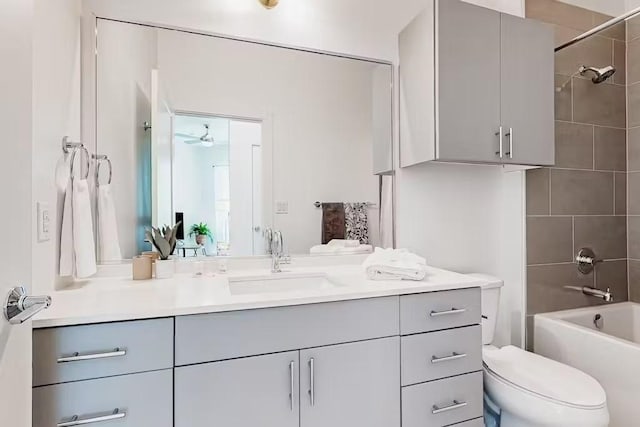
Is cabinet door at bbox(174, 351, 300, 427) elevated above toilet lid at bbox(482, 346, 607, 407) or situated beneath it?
elevated above

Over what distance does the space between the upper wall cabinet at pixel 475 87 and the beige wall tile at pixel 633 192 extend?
1.03 metres

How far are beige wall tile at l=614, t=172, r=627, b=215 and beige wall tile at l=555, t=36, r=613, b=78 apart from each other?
77 cm

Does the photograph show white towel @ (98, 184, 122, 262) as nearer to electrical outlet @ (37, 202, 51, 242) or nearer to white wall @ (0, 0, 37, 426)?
electrical outlet @ (37, 202, 51, 242)

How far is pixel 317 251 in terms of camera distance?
73.6 inches

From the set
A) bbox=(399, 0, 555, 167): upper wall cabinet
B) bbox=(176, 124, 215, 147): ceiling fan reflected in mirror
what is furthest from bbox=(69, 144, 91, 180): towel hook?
bbox=(399, 0, 555, 167): upper wall cabinet

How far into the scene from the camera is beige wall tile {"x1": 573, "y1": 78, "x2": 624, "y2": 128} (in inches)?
88.2

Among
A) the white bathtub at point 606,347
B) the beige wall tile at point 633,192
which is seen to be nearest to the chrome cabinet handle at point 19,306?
the white bathtub at point 606,347

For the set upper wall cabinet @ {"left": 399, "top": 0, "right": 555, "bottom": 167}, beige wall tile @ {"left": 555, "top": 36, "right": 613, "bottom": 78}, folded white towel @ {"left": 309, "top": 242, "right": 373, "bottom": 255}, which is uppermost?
beige wall tile @ {"left": 555, "top": 36, "right": 613, "bottom": 78}

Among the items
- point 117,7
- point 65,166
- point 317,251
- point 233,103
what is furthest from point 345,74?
point 65,166

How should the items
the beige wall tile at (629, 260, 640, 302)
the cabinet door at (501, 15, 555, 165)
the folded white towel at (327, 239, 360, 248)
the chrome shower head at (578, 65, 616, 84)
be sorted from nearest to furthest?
the cabinet door at (501, 15, 555, 165) < the folded white towel at (327, 239, 360, 248) < the chrome shower head at (578, 65, 616, 84) < the beige wall tile at (629, 260, 640, 302)

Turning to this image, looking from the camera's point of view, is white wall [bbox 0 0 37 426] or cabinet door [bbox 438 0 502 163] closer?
white wall [bbox 0 0 37 426]

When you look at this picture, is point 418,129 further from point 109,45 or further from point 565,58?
point 109,45

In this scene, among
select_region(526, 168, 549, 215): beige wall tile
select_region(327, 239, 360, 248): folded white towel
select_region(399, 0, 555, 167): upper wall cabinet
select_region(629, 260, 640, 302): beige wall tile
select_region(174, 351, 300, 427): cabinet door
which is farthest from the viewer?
select_region(629, 260, 640, 302): beige wall tile

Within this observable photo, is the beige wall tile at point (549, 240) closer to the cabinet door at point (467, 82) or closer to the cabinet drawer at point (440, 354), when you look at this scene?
the cabinet door at point (467, 82)
